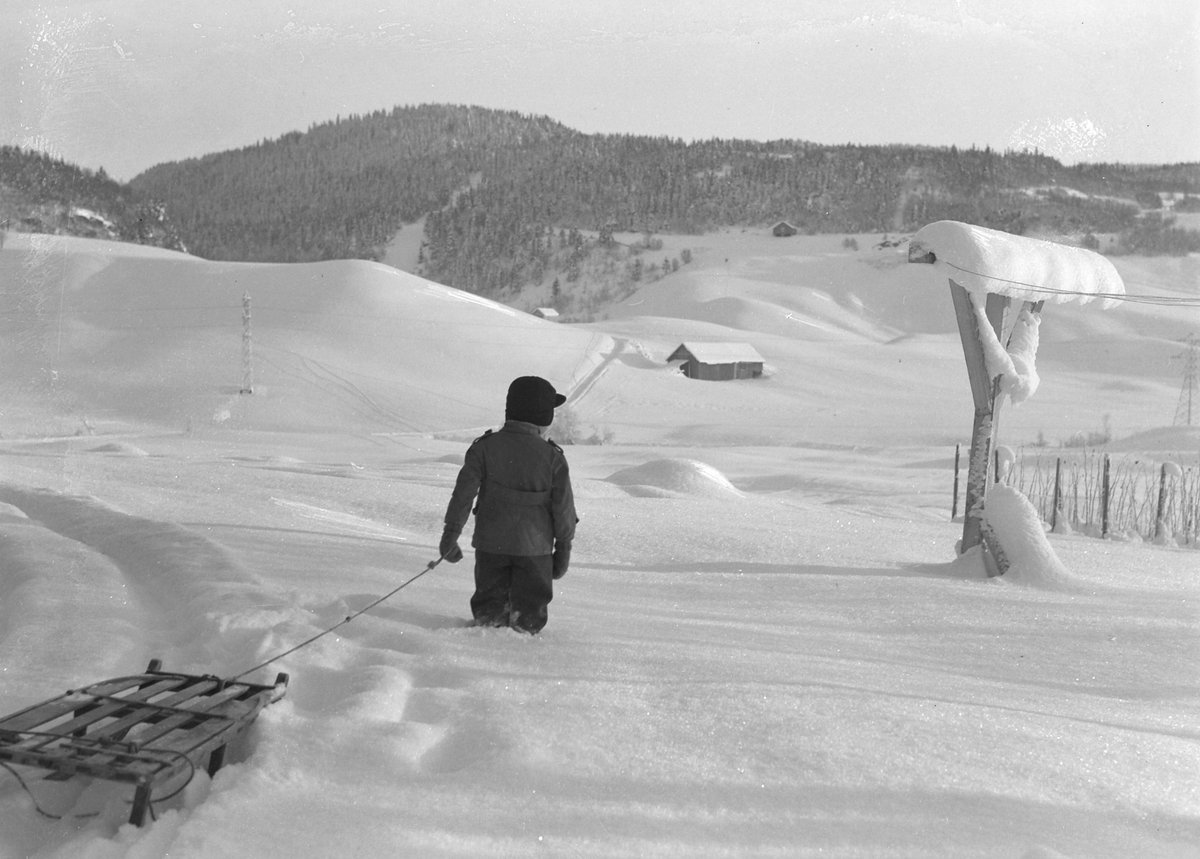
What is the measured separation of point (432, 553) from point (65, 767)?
5265mm

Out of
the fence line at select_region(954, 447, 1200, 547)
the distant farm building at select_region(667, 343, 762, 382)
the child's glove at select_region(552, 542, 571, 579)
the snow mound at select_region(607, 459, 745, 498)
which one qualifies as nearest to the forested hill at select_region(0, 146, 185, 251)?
the distant farm building at select_region(667, 343, 762, 382)

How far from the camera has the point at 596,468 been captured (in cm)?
2625

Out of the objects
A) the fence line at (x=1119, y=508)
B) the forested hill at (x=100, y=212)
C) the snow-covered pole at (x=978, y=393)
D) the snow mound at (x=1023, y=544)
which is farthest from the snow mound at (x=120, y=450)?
the forested hill at (x=100, y=212)

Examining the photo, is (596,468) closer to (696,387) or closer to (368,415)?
(368,415)

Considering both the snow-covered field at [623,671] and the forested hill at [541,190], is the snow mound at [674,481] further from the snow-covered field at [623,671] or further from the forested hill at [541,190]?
the forested hill at [541,190]

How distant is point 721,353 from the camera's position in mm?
51938

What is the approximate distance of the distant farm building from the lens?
50.5 m

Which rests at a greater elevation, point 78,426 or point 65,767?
point 65,767

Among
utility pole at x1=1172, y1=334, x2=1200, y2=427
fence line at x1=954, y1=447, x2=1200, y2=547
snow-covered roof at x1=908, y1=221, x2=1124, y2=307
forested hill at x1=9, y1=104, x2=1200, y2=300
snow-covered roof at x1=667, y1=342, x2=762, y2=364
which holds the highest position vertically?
forested hill at x1=9, y1=104, x2=1200, y2=300

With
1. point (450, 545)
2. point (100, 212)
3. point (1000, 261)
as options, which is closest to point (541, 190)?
point (100, 212)

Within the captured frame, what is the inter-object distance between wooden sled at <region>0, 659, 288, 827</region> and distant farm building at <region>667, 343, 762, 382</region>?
46.2 meters

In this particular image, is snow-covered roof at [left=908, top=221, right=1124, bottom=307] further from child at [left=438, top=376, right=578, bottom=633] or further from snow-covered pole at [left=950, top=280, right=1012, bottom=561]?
child at [left=438, top=376, right=578, bottom=633]

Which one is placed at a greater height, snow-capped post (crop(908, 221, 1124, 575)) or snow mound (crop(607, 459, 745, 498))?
snow-capped post (crop(908, 221, 1124, 575))

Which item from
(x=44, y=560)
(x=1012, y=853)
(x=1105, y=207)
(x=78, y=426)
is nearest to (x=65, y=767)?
(x=1012, y=853)
